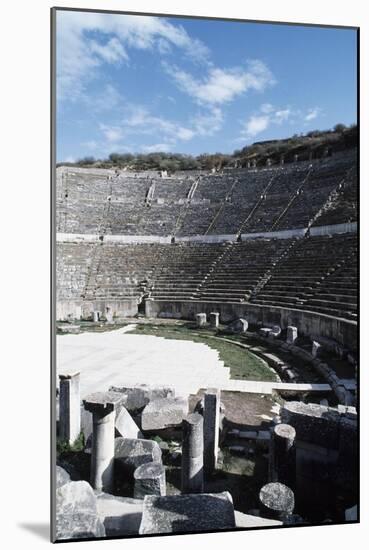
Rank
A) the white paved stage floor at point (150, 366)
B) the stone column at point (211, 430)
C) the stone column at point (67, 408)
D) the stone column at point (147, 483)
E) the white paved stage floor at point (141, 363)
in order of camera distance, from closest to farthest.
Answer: the stone column at point (147, 483) < the stone column at point (211, 430) < the stone column at point (67, 408) < the white paved stage floor at point (150, 366) < the white paved stage floor at point (141, 363)

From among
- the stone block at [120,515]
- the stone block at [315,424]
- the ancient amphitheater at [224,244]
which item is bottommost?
the stone block at [120,515]

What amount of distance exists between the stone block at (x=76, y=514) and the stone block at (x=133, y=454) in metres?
0.78

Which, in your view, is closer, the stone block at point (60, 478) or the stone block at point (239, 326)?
the stone block at point (60, 478)

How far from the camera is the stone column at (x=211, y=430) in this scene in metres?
5.25

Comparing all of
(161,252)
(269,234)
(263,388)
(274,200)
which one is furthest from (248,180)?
(263,388)

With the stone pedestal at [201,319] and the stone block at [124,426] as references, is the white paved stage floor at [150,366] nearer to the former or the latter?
the stone block at [124,426]

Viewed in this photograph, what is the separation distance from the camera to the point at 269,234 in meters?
19.0

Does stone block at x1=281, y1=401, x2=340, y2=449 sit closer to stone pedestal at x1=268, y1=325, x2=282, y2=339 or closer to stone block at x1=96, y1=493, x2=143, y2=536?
stone block at x1=96, y1=493, x2=143, y2=536

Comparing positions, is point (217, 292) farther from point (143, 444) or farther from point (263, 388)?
point (143, 444)

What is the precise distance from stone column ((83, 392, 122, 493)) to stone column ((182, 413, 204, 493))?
0.85 metres

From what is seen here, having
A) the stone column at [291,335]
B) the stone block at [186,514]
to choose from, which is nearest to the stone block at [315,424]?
the stone block at [186,514]

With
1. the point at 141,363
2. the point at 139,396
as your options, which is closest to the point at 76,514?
the point at 139,396

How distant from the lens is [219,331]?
14.8 metres

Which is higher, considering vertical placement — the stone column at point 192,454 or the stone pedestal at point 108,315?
the stone pedestal at point 108,315
